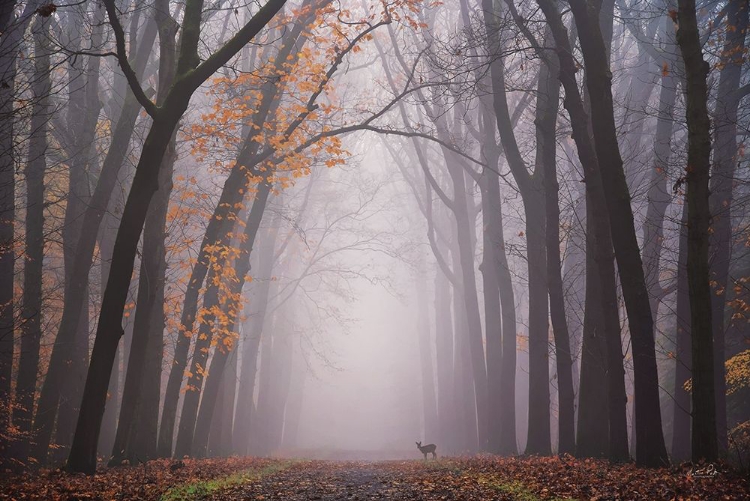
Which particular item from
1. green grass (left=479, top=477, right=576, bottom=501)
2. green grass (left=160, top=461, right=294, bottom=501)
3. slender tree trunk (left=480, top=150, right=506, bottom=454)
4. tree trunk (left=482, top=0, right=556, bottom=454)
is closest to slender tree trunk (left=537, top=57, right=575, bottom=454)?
tree trunk (left=482, top=0, right=556, bottom=454)

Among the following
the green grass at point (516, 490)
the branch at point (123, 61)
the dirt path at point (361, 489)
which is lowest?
the dirt path at point (361, 489)

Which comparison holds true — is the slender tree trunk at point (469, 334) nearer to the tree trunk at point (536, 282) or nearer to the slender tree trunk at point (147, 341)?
the tree trunk at point (536, 282)

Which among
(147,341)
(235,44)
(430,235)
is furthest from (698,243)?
(430,235)

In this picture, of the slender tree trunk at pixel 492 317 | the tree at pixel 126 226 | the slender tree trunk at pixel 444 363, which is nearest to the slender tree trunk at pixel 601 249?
the tree at pixel 126 226

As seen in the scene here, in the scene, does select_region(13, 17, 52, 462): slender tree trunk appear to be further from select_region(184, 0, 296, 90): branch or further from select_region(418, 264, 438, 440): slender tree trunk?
select_region(418, 264, 438, 440): slender tree trunk

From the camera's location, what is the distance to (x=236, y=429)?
1038 inches

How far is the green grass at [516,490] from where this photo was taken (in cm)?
679

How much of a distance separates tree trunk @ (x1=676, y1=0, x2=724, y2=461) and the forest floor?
26.7 inches

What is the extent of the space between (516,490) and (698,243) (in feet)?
13.0

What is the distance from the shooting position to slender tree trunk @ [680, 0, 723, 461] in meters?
8.21

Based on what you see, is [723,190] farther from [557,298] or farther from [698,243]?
[698,243]

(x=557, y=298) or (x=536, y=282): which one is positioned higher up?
(x=536, y=282)

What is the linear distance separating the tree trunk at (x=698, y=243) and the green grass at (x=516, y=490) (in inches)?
92.1

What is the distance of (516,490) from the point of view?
24.3 ft
